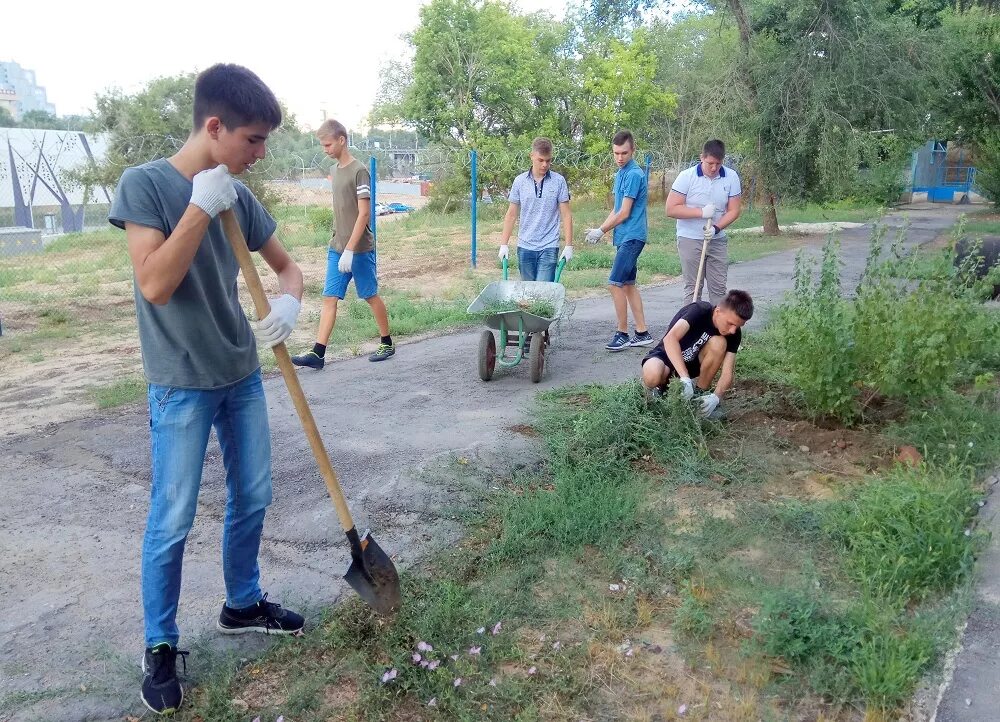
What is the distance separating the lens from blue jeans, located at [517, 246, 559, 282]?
6.77 m

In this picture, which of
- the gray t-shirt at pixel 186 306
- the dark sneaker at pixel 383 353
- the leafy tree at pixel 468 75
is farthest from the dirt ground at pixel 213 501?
the leafy tree at pixel 468 75

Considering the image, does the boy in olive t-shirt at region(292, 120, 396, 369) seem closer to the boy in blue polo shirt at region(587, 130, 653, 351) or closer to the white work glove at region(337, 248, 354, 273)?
the white work glove at region(337, 248, 354, 273)

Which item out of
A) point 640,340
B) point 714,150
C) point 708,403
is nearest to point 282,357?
point 708,403

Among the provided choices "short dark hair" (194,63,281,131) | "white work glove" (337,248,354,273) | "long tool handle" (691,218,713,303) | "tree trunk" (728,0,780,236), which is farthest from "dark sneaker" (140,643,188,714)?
"tree trunk" (728,0,780,236)

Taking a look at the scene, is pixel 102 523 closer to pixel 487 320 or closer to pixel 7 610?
pixel 7 610

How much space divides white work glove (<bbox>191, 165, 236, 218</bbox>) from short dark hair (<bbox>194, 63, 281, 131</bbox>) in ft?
0.55

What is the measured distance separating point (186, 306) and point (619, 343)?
4.92 meters

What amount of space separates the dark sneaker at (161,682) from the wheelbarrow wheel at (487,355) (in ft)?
12.0

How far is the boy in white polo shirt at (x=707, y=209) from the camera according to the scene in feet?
20.9

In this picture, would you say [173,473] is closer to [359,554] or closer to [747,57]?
[359,554]

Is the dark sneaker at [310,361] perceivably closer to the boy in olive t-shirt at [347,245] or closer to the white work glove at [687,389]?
the boy in olive t-shirt at [347,245]

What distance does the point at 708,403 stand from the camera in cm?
466

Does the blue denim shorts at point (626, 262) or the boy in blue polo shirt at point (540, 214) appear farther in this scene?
the blue denim shorts at point (626, 262)

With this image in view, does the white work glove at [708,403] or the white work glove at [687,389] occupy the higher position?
the white work glove at [687,389]
